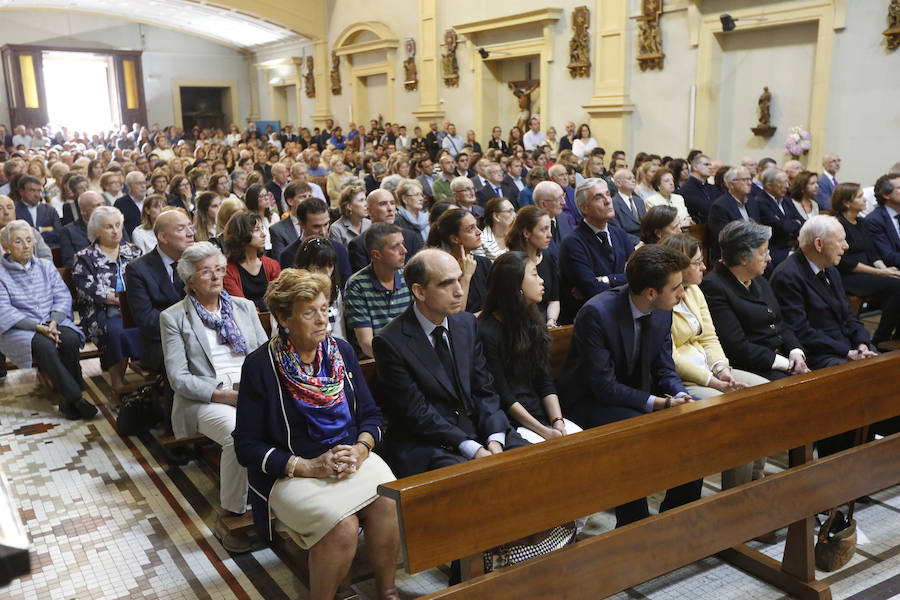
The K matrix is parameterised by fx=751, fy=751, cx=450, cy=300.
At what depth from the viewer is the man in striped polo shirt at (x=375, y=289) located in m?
3.49

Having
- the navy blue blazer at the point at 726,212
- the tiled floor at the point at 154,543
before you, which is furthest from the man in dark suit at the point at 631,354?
the navy blue blazer at the point at 726,212

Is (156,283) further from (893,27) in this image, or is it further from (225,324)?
(893,27)

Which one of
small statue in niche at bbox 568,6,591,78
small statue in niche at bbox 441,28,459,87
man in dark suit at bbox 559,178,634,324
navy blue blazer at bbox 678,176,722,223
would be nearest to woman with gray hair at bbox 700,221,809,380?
man in dark suit at bbox 559,178,634,324

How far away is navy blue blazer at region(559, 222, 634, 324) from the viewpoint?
436cm

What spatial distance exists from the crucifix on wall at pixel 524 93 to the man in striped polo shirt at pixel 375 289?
11.3 m

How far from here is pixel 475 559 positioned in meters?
2.05

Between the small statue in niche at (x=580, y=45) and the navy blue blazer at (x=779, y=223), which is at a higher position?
the small statue in niche at (x=580, y=45)

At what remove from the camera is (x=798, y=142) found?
9.70 metres

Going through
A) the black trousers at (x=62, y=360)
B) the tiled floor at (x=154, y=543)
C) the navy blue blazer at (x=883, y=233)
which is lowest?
the tiled floor at (x=154, y=543)

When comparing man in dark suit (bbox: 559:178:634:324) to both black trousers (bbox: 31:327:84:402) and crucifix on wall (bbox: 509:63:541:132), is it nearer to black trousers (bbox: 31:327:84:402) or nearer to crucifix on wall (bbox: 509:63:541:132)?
black trousers (bbox: 31:327:84:402)

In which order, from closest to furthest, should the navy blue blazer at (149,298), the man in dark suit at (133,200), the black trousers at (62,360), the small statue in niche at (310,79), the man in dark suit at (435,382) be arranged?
1. the man in dark suit at (435,382)
2. the navy blue blazer at (149,298)
3. the black trousers at (62,360)
4. the man in dark suit at (133,200)
5. the small statue in niche at (310,79)

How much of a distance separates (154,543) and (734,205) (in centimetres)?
487

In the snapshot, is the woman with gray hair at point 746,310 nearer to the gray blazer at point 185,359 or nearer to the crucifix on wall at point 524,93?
the gray blazer at point 185,359

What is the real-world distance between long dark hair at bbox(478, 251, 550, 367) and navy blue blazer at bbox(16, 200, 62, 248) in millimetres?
4827
